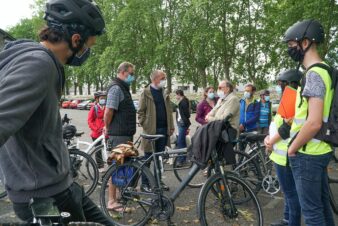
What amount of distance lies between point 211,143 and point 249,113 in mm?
4988

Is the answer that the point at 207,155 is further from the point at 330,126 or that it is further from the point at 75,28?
the point at 75,28

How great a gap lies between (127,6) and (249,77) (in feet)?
45.3

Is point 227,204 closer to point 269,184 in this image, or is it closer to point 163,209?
point 163,209

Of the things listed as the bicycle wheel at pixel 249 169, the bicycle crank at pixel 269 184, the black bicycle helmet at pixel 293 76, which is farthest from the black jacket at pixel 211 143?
the bicycle crank at pixel 269 184

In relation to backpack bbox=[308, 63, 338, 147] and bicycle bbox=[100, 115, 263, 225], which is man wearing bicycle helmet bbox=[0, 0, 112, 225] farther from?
bicycle bbox=[100, 115, 263, 225]

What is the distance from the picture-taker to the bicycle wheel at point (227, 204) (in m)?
4.26

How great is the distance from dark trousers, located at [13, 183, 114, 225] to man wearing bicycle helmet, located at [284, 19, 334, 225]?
1.67 m

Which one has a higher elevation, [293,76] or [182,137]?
[293,76]

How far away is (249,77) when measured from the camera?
37.7 metres

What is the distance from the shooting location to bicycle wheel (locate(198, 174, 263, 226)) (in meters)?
4.26

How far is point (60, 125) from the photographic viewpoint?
6.00ft

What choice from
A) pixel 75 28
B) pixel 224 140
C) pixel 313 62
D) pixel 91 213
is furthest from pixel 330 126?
pixel 75 28

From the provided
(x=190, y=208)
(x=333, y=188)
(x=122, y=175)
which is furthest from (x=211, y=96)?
(x=122, y=175)

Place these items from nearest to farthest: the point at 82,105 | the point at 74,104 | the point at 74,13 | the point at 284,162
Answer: the point at 74,13, the point at 284,162, the point at 82,105, the point at 74,104
